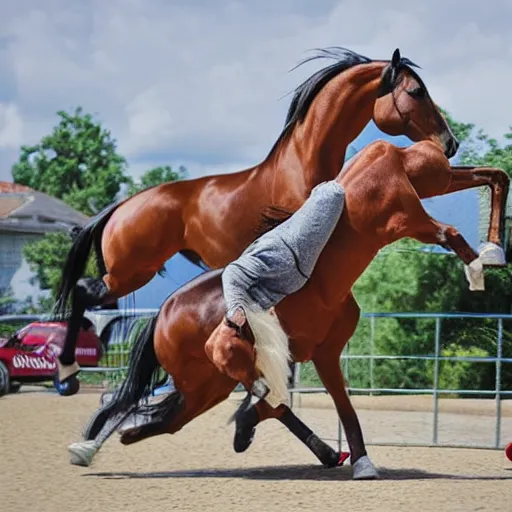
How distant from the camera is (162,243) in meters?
6.85

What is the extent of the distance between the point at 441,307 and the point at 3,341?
18.0ft

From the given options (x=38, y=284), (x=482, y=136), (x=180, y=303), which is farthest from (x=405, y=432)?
(x=38, y=284)

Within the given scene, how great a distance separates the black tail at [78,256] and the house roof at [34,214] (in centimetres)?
1628

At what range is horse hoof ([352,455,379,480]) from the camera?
5.58 meters

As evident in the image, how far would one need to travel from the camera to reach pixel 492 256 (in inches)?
206

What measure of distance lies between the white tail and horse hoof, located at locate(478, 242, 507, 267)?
41.2 inches

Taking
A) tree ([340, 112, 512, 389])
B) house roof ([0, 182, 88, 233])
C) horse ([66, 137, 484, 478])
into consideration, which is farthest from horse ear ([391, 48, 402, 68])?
house roof ([0, 182, 88, 233])

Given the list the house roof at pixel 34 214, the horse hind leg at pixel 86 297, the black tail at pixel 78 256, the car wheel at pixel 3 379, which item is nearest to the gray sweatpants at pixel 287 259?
the horse hind leg at pixel 86 297

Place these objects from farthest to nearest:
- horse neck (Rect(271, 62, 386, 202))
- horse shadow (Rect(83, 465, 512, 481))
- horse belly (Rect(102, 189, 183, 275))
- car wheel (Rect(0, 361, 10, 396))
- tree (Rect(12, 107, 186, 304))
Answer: tree (Rect(12, 107, 186, 304))
car wheel (Rect(0, 361, 10, 396))
horse belly (Rect(102, 189, 183, 275))
horse neck (Rect(271, 62, 386, 202))
horse shadow (Rect(83, 465, 512, 481))

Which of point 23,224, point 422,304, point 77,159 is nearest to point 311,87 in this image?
point 422,304

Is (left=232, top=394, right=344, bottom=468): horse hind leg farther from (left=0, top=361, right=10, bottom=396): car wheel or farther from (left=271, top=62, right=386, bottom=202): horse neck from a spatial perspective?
(left=0, top=361, right=10, bottom=396): car wheel

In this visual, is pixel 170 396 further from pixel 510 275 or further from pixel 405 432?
pixel 510 275

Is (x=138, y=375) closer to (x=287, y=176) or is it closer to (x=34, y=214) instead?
(x=287, y=176)

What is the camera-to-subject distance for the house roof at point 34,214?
24953 mm
